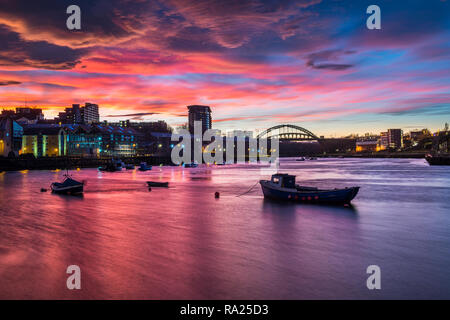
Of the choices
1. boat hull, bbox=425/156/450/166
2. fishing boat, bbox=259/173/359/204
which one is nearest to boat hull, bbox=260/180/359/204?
fishing boat, bbox=259/173/359/204

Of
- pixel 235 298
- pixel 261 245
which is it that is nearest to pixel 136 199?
pixel 261 245

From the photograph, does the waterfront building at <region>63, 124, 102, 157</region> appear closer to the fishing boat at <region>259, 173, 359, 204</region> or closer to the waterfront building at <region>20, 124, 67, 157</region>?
the waterfront building at <region>20, 124, 67, 157</region>

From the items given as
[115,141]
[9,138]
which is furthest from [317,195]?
[115,141]

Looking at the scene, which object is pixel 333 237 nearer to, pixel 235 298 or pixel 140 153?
pixel 235 298

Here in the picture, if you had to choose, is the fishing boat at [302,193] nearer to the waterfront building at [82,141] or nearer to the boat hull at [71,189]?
the boat hull at [71,189]

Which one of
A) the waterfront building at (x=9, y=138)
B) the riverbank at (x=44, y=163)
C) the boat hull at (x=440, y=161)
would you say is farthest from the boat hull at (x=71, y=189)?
the boat hull at (x=440, y=161)
